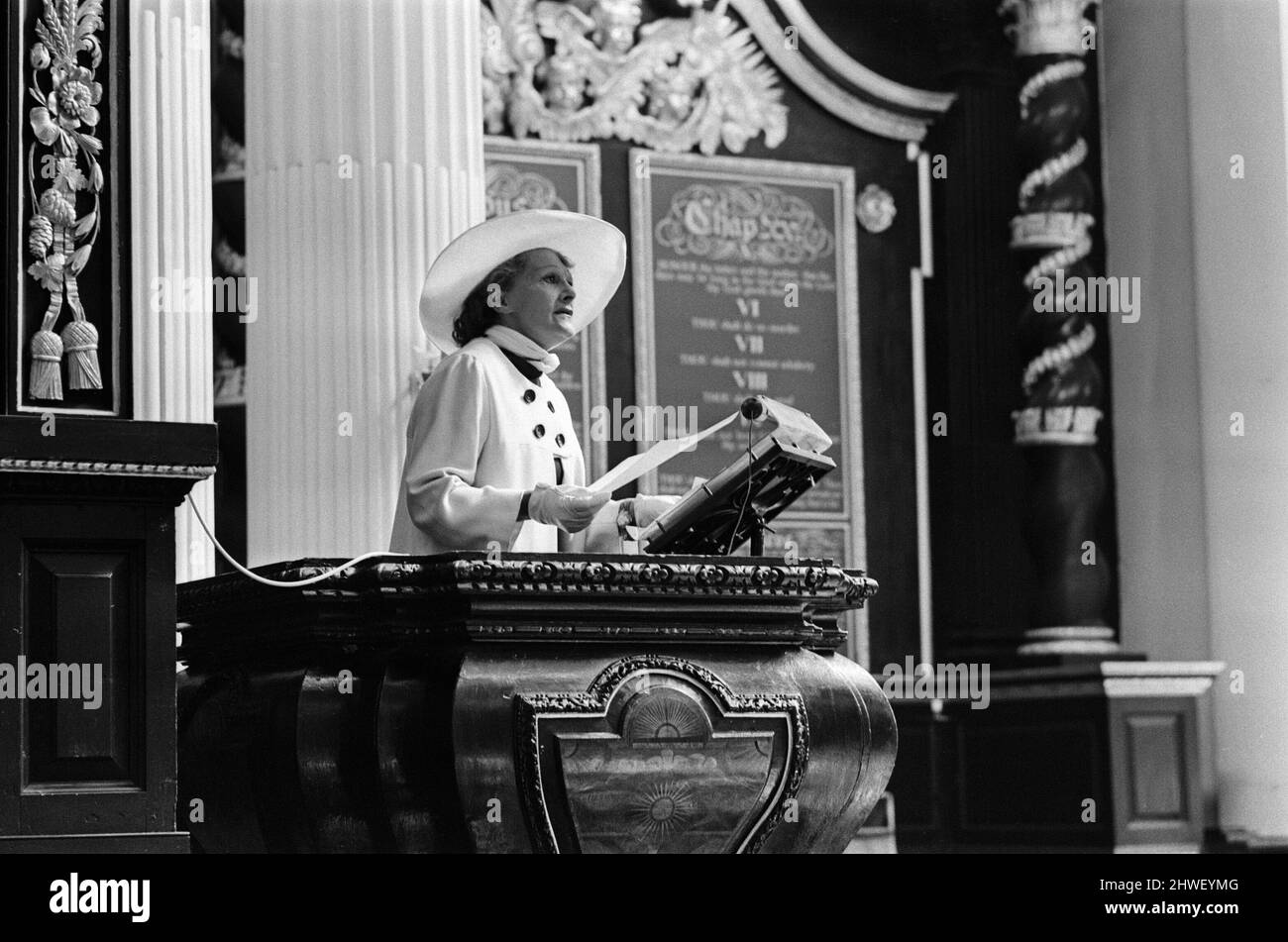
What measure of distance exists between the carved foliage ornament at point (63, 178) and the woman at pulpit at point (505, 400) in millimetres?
1132

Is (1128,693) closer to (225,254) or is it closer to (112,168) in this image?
(225,254)

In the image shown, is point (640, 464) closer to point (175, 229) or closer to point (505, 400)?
point (505, 400)

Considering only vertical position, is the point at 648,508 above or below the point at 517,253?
below

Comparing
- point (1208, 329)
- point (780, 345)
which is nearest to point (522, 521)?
point (780, 345)

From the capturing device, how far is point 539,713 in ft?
14.6

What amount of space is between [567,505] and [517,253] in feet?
2.91

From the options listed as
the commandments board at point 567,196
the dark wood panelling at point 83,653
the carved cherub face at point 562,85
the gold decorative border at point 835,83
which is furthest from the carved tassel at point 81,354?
the gold decorative border at point 835,83

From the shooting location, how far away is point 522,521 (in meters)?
5.03

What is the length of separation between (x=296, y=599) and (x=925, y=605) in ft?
18.4

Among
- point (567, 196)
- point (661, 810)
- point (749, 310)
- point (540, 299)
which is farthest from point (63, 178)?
point (749, 310)

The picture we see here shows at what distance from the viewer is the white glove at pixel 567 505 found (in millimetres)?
4879

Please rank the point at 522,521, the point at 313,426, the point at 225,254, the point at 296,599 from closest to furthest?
the point at 296,599 → the point at 522,521 → the point at 313,426 → the point at 225,254
